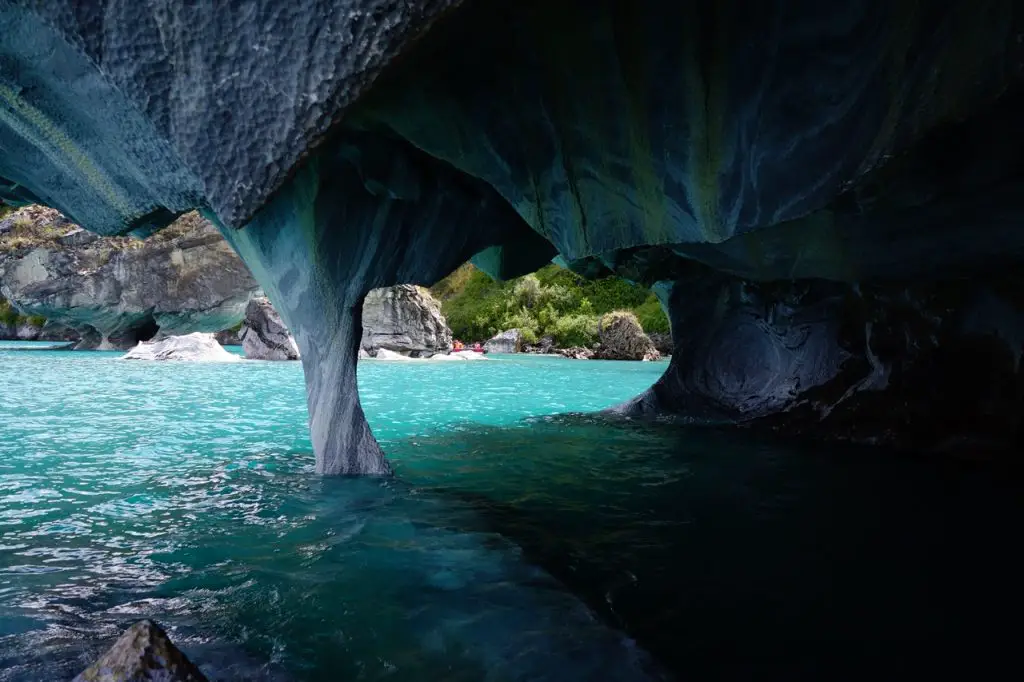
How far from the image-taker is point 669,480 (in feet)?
14.8

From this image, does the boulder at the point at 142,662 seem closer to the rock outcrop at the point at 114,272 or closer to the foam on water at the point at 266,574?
the foam on water at the point at 266,574

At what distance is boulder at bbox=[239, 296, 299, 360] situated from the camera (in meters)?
23.2

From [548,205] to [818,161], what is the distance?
143cm

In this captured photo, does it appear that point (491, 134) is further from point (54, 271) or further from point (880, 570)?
point (54, 271)

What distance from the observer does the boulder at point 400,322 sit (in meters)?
25.3

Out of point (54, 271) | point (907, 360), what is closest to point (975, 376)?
point (907, 360)

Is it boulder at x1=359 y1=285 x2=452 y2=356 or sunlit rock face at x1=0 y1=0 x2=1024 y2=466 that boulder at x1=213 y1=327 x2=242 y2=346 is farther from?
sunlit rock face at x1=0 y1=0 x2=1024 y2=466

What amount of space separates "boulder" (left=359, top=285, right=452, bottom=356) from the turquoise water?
1966 cm

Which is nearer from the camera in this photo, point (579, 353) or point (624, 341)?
point (624, 341)

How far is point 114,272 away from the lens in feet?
95.9

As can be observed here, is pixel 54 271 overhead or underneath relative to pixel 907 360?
overhead

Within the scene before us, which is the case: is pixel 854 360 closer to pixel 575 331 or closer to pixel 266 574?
pixel 266 574

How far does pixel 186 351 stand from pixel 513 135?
2217 cm

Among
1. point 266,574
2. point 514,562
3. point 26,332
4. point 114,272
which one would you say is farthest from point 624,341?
point 26,332
